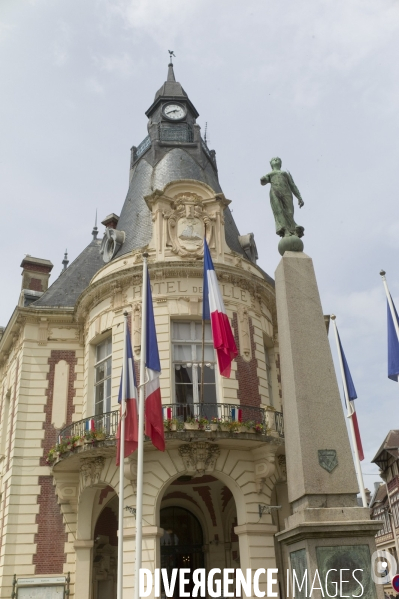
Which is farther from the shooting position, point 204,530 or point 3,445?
point 3,445

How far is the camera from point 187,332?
18703mm

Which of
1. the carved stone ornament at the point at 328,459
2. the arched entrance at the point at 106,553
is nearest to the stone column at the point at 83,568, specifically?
the arched entrance at the point at 106,553

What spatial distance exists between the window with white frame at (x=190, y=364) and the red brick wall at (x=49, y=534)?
5594mm

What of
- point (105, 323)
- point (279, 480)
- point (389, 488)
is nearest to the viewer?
point (279, 480)

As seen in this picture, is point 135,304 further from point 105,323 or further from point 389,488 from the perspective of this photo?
point 389,488

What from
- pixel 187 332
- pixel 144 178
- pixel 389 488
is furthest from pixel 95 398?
pixel 389 488

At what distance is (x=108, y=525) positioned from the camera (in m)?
20.3

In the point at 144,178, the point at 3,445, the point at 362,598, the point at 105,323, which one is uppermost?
the point at 144,178

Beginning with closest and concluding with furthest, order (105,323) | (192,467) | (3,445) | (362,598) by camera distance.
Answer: (362,598), (192,467), (105,323), (3,445)

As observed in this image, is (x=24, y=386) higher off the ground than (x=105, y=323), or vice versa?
(x=105, y=323)

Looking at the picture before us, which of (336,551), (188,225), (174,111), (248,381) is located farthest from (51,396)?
(336,551)

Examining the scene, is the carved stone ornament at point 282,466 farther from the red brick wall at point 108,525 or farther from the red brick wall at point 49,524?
the red brick wall at point 49,524

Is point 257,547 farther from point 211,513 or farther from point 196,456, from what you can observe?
point 211,513

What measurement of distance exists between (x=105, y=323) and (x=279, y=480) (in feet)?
24.9
